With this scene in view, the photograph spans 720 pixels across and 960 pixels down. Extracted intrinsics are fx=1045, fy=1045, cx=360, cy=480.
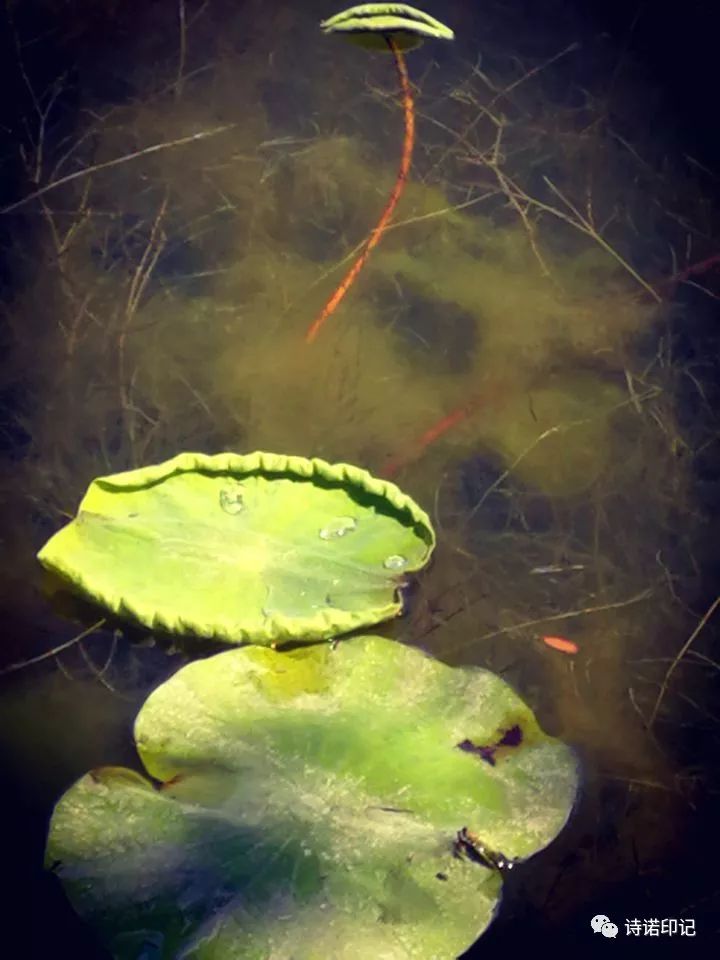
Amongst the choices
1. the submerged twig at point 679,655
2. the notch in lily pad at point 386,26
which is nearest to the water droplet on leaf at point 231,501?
the submerged twig at point 679,655

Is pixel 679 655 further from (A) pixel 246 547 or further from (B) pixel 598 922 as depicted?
(A) pixel 246 547

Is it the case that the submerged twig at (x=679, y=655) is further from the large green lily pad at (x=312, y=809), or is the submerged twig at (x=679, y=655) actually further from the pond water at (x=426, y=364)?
the large green lily pad at (x=312, y=809)

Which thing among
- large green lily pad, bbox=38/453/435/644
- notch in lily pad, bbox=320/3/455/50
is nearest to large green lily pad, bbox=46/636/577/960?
large green lily pad, bbox=38/453/435/644

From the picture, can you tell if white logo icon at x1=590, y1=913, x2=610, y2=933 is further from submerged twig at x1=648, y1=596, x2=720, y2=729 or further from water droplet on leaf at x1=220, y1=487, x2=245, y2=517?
water droplet on leaf at x1=220, y1=487, x2=245, y2=517

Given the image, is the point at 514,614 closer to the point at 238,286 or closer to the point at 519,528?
the point at 519,528

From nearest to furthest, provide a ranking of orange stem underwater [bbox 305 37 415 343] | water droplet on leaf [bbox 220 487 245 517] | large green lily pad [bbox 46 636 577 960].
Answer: large green lily pad [bbox 46 636 577 960] < water droplet on leaf [bbox 220 487 245 517] < orange stem underwater [bbox 305 37 415 343]

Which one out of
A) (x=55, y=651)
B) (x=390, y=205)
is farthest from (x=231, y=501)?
(x=390, y=205)

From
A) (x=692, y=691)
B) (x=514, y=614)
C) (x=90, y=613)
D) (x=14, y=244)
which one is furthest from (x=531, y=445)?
(x=14, y=244)
